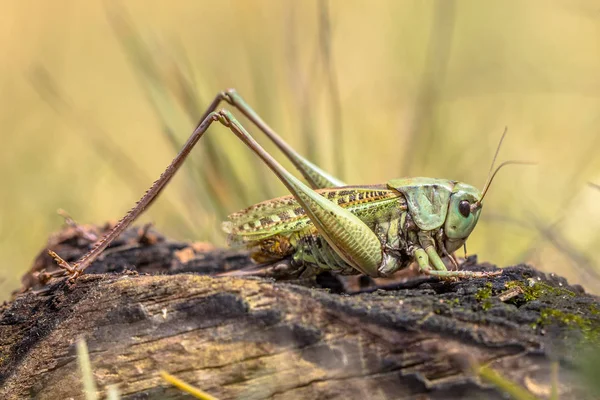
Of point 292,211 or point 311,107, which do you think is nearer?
point 292,211

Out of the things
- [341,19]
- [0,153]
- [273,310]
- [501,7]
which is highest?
[341,19]

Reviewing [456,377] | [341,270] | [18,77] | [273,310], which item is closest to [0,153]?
[18,77]

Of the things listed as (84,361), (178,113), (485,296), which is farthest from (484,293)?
(178,113)

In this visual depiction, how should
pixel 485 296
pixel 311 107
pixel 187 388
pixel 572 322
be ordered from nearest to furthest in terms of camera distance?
pixel 187 388 → pixel 572 322 → pixel 485 296 → pixel 311 107

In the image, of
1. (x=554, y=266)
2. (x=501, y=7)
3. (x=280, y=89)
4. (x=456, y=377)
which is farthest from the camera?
(x=501, y=7)

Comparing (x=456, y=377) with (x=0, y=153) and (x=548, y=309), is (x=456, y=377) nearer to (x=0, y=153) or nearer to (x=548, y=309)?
(x=548, y=309)

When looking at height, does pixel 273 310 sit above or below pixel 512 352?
above

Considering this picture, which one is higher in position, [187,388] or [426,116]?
[426,116]

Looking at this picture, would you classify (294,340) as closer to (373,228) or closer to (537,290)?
(537,290)

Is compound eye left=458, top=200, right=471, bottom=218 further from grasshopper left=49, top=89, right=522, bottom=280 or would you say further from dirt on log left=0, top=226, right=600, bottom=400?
dirt on log left=0, top=226, right=600, bottom=400
